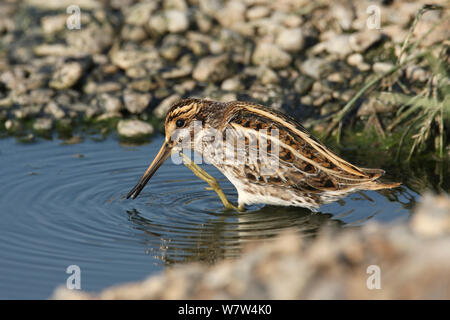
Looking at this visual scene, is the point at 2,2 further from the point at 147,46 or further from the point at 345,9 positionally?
the point at 345,9

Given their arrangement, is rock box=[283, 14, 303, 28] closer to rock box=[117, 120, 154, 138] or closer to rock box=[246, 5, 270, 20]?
rock box=[246, 5, 270, 20]

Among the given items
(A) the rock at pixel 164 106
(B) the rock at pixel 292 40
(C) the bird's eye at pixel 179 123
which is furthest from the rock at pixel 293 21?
(C) the bird's eye at pixel 179 123

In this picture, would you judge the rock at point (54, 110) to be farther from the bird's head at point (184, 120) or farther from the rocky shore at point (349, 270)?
the rocky shore at point (349, 270)

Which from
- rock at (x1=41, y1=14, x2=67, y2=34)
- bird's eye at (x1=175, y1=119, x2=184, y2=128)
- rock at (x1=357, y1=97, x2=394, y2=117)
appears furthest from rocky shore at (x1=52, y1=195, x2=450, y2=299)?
rock at (x1=41, y1=14, x2=67, y2=34)

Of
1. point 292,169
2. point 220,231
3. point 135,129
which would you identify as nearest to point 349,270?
point 220,231

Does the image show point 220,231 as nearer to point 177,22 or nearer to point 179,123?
point 179,123

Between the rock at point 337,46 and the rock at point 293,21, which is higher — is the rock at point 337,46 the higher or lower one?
the lower one
